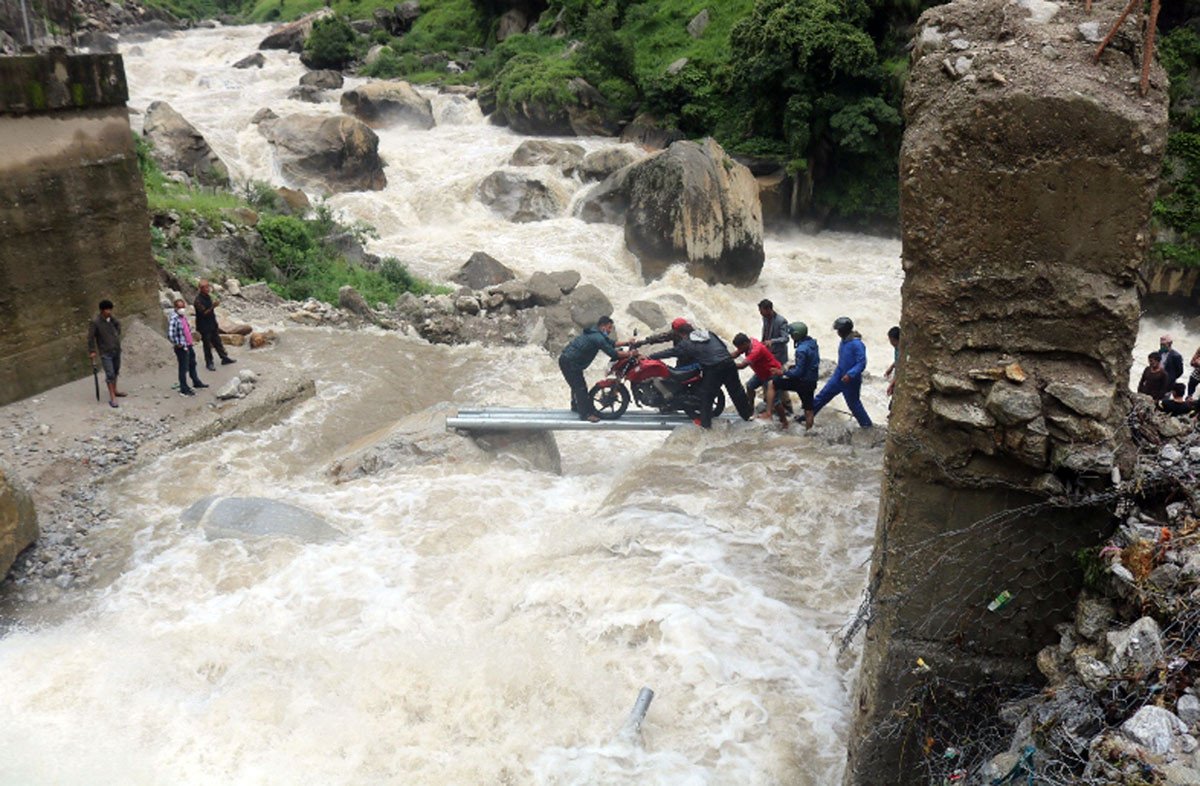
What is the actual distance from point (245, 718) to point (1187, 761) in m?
5.58

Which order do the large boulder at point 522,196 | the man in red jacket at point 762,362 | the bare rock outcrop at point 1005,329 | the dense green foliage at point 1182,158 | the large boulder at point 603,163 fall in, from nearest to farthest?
the bare rock outcrop at point 1005,329, the man in red jacket at point 762,362, the dense green foliage at point 1182,158, the large boulder at point 522,196, the large boulder at point 603,163

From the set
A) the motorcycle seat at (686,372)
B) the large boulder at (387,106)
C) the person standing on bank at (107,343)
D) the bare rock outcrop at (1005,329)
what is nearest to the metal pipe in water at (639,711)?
the bare rock outcrop at (1005,329)

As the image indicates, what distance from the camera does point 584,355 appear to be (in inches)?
390

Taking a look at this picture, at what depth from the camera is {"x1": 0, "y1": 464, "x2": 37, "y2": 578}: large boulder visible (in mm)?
7629

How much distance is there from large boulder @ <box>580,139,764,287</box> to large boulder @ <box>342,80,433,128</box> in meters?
11.0

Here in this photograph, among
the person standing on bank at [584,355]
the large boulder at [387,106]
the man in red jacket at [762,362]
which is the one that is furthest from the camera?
the large boulder at [387,106]

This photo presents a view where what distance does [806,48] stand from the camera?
2277cm

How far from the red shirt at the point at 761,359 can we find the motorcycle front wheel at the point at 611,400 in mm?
1502

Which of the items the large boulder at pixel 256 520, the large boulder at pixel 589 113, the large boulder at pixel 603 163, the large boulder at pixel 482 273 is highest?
the large boulder at pixel 589 113

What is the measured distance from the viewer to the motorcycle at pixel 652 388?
9.98 m

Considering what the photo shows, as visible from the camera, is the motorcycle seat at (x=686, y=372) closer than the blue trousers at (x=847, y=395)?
No

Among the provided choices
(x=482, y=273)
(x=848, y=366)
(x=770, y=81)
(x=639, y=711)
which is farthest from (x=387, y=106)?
(x=639, y=711)

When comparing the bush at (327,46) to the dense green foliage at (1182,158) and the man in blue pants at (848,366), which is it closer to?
the dense green foliage at (1182,158)

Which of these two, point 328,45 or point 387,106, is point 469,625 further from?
point 328,45
